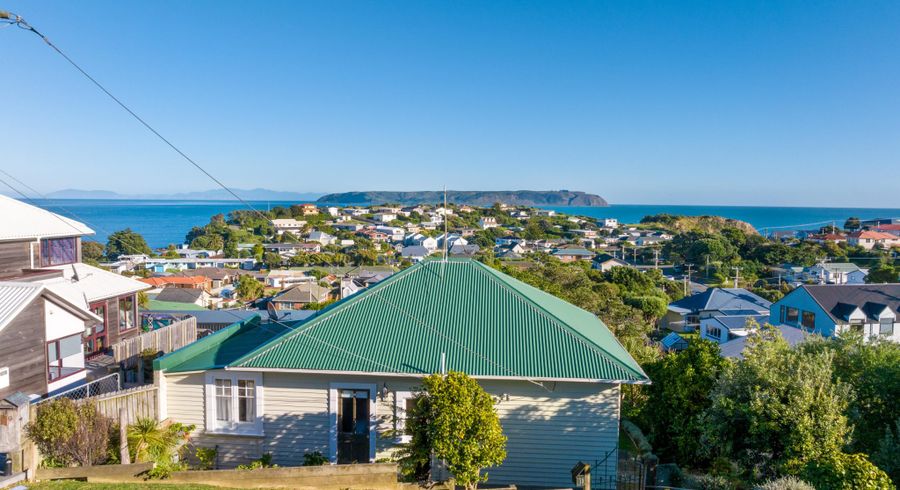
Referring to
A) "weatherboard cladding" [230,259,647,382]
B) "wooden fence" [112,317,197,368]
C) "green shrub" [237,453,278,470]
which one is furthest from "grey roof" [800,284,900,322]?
"wooden fence" [112,317,197,368]

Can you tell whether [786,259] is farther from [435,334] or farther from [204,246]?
[204,246]

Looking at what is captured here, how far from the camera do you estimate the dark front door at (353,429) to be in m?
12.4

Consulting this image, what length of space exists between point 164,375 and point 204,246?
119 meters

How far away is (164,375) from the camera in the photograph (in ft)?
42.0

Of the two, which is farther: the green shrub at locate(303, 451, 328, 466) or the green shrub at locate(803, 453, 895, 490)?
the green shrub at locate(303, 451, 328, 466)

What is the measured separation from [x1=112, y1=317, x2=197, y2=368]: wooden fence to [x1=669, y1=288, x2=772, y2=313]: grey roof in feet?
144

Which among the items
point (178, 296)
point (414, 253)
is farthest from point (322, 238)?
point (178, 296)

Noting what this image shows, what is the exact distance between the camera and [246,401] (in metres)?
12.7

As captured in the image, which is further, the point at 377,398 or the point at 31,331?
the point at 31,331

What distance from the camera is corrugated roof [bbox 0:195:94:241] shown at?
17.2 metres

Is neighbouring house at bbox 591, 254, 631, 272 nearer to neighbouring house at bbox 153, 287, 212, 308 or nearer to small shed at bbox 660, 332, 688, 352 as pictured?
small shed at bbox 660, 332, 688, 352

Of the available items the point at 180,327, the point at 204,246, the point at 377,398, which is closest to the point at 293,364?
the point at 377,398

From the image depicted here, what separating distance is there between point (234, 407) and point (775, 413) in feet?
36.5

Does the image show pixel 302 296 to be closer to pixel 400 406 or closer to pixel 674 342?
pixel 674 342
